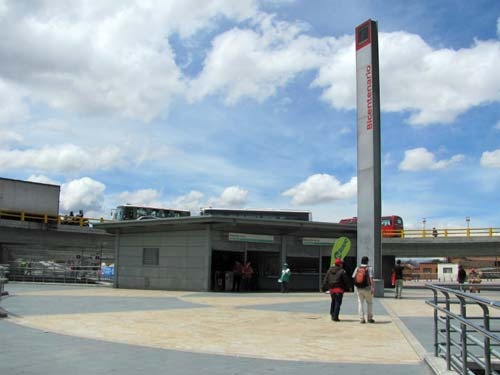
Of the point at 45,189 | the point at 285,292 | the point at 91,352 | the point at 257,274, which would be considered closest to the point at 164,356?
the point at 91,352

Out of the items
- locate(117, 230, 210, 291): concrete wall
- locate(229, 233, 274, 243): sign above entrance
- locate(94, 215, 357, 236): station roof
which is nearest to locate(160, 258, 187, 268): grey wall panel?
locate(117, 230, 210, 291): concrete wall

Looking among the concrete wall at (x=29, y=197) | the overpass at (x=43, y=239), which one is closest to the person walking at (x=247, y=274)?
the overpass at (x=43, y=239)

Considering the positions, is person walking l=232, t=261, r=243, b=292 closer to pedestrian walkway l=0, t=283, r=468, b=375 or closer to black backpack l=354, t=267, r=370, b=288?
pedestrian walkway l=0, t=283, r=468, b=375

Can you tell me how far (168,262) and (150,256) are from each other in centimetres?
141

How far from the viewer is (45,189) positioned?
3794cm

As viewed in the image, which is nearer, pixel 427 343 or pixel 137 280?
pixel 427 343

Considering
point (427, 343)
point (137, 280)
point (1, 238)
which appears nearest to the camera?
point (427, 343)

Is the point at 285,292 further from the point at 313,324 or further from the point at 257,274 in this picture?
the point at 313,324

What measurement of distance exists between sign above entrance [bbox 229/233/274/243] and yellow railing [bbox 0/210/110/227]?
1847 cm

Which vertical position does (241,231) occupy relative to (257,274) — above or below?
above

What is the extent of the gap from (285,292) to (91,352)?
17.3 meters

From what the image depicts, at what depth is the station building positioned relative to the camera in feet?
81.9

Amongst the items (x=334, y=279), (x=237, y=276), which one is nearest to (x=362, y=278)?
(x=334, y=279)

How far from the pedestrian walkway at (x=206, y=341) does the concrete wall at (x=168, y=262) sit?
10.2 meters
